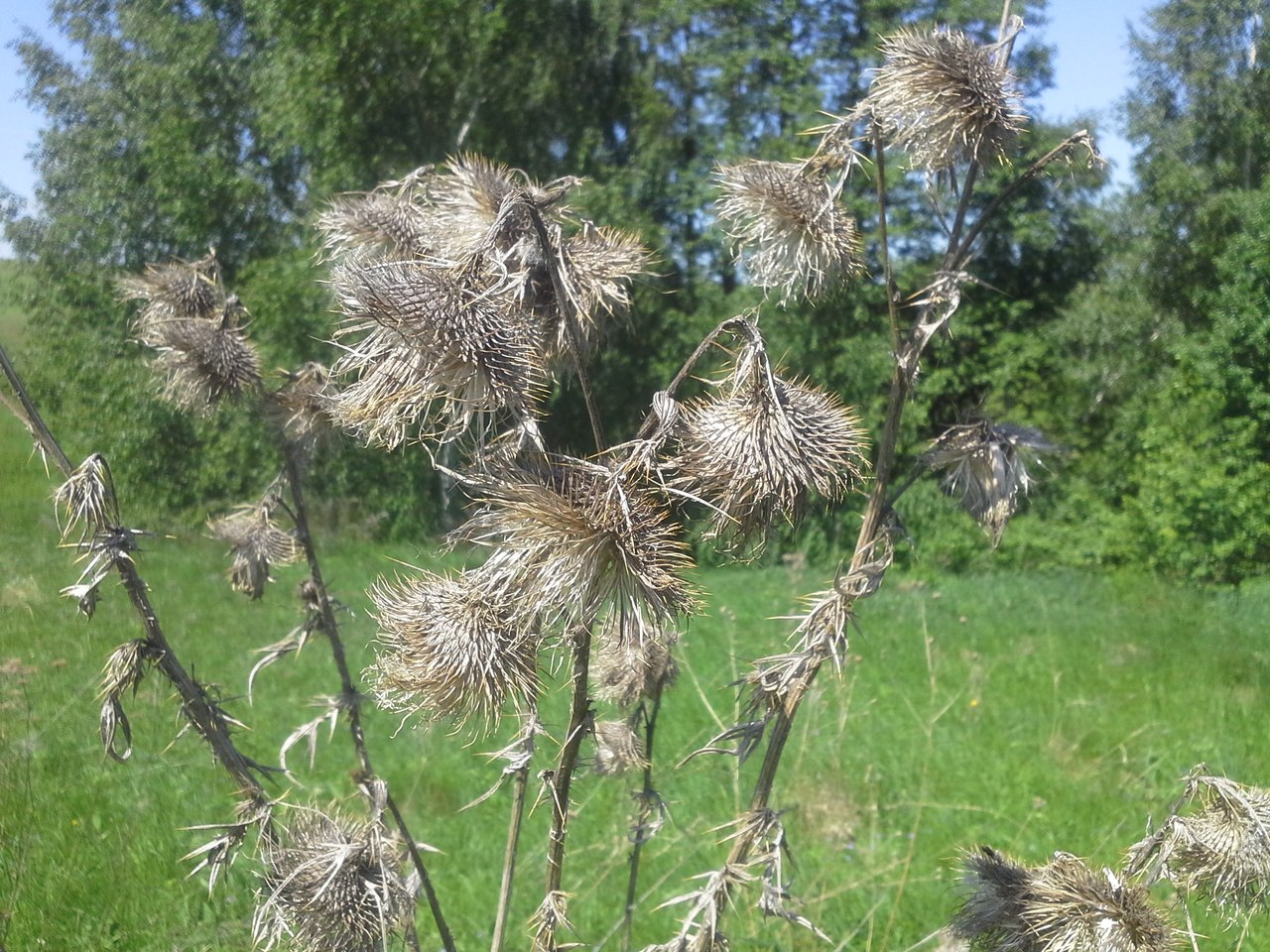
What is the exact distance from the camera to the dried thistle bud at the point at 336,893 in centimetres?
161

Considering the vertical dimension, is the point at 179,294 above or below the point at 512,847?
above

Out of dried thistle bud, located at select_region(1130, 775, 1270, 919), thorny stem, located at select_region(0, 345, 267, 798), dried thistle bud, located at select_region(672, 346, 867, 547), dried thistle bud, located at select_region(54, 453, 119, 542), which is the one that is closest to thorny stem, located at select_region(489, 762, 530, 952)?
thorny stem, located at select_region(0, 345, 267, 798)

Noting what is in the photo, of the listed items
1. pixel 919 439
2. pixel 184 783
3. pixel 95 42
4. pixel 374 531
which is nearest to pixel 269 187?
pixel 95 42

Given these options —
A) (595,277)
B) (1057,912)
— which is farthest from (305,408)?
(1057,912)

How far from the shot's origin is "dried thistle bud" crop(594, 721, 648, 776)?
2091 mm

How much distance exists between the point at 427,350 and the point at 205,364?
116cm

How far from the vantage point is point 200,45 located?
1392 cm

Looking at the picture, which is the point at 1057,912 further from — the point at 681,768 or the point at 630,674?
the point at 681,768

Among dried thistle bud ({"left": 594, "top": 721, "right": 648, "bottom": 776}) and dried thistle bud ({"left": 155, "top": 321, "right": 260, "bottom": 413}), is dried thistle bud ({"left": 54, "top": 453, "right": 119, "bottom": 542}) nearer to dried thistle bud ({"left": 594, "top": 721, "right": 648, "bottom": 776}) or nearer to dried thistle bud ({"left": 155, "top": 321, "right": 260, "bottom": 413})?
dried thistle bud ({"left": 155, "top": 321, "right": 260, "bottom": 413})

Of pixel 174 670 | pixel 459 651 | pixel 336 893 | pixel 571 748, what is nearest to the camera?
pixel 459 651

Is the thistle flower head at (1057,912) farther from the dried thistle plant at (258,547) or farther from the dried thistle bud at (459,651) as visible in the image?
the dried thistle plant at (258,547)

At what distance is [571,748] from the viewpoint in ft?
4.90

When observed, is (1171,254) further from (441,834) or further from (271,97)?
(441,834)

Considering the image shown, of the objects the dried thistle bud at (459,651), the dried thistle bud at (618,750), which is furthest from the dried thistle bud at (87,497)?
the dried thistle bud at (618,750)
